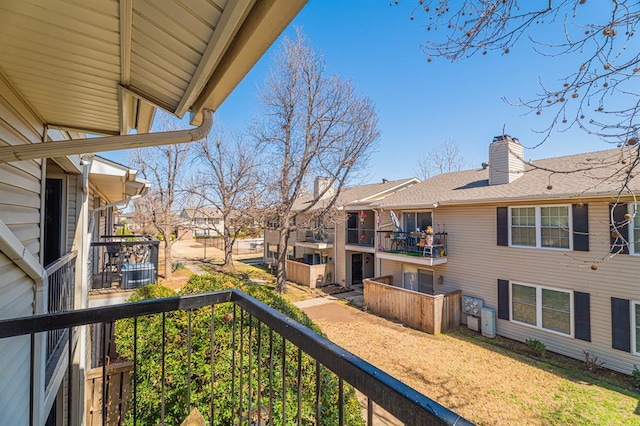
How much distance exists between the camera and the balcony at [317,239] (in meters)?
17.5

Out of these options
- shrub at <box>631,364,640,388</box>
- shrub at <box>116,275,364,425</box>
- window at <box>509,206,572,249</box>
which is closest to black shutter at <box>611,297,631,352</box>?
shrub at <box>631,364,640,388</box>

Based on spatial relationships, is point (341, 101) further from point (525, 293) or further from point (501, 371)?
point (501, 371)

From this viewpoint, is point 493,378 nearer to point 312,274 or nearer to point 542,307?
point 542,307

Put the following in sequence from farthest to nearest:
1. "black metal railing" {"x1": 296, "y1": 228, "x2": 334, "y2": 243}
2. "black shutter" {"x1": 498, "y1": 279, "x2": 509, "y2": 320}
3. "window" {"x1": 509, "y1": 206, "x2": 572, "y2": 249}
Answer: "black metal railing" {"x1": 296, "y1": 228, "x2": 334, "y2": 243} < "black shutter" {"x1": 498, "y1": 279, "x2": 509, "y2": 320} < "window" {"x1": 509, "y1": 206, "x2": 572, "y2": 249}

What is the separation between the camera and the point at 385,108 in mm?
13719

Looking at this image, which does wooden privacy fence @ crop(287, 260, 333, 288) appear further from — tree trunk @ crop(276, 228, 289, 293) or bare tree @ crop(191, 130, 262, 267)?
Result: bare tree @ crop(191, 130, 262, 267)

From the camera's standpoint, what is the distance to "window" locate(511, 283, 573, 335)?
876 centimetres

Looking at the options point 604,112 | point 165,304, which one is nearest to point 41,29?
point 165,304

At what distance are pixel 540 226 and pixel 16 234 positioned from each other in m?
11.7

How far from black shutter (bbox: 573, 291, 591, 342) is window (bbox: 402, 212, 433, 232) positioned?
524 centimetres

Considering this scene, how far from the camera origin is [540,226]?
9.34m

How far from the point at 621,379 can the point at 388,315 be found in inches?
254

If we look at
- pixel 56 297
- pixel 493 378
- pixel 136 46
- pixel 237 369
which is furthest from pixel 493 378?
pixel 136 46

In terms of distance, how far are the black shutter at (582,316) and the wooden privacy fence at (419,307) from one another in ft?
10.9
